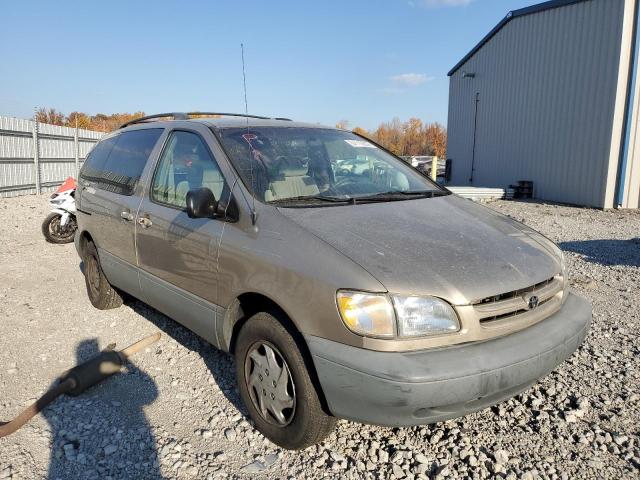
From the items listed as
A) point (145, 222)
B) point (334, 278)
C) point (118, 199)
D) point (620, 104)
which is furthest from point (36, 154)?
point (620, 104)

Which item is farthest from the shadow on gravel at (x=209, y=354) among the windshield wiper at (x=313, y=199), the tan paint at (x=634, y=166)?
the tan paint at (x=634, y=166)

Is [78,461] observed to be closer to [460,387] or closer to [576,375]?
[460,387]

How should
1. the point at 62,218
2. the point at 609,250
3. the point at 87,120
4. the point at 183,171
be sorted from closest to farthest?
the point at 183,171
the point at 609,250
the point at 62,218
the point at 87,120

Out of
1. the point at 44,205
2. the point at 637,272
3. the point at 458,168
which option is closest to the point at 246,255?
the point at 637,272

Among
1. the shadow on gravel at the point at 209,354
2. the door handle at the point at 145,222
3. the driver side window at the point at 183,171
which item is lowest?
the shadow on gravel at the point at 209,354

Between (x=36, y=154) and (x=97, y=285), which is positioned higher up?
(x=36, y=154)

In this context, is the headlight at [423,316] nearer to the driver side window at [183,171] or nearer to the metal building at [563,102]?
the driver side window at [183,171]

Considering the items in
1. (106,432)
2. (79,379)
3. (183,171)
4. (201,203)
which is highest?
(183,171)

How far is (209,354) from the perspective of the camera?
378 centimetres

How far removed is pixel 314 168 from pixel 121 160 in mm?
2044

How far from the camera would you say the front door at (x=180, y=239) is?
294 centimetres

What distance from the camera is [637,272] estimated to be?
5918mm

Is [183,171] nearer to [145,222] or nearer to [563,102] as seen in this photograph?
[145,222]

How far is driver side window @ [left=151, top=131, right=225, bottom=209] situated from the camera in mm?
3090
